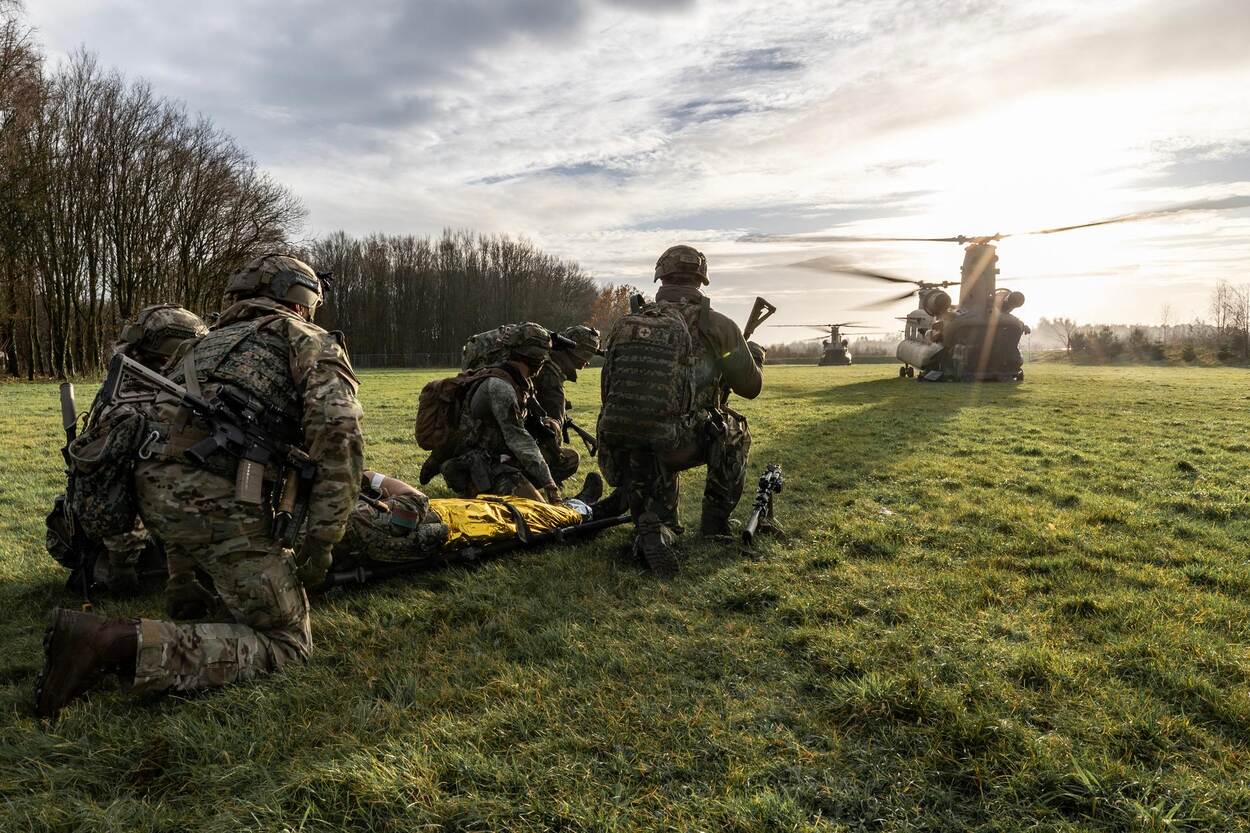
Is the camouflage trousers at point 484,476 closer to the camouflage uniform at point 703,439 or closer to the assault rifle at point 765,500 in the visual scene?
the camouflage uniform at point 703,439

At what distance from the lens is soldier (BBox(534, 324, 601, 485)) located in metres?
7.46

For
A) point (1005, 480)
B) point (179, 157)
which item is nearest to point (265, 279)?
point (1005, 480)

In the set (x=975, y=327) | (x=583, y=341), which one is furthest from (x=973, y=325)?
(x=583, y=341)

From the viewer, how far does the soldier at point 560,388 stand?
7.46m

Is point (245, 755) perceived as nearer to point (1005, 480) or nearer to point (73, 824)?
point (73, 824)

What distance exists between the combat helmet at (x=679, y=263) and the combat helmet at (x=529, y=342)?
137 cm

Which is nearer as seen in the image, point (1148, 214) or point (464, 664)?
point (464, 664)

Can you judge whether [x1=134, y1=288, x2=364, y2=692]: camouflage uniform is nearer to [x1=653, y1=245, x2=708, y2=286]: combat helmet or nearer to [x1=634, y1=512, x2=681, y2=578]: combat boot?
[x1=634, y1=512, x2=681, y2=578]: combat boot

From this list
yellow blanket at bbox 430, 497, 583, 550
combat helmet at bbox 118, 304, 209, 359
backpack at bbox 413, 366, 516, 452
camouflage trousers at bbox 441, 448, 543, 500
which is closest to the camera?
yellow blanket at bbox 430, 497, 583, 550

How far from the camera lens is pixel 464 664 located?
3.49 m

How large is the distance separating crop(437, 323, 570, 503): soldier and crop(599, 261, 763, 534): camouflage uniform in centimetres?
76

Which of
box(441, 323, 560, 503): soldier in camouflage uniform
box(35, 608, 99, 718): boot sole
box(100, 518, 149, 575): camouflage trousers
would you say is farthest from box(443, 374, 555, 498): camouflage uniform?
box(35, 608, 99, 718): boot sole

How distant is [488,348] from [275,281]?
309cm

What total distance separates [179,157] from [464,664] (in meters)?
38.0
